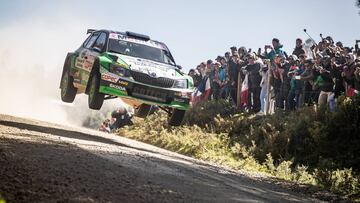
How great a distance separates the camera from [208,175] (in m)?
7.38

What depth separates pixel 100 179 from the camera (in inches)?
207

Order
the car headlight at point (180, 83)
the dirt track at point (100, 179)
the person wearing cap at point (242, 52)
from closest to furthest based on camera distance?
1. the dirt track at point (100, 179)
2. the car headlight at point (180, 83)
3. the person wearing cap at point (242, 52)

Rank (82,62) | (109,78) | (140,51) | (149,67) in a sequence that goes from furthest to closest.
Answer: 1. (82,62)
2. (140,51)
3. (149,67)
4. (109,78)

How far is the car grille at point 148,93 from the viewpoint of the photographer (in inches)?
432

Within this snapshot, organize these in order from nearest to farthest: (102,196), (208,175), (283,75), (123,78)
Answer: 1. (102,196)
2. (208,175)
3. (123,78)
4. (283,75)

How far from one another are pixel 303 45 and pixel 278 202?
373 inches

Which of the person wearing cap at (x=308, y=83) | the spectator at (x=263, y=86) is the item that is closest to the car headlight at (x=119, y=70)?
the person wearing cap at (x=308, y=83)

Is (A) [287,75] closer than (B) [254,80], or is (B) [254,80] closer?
(A) [287,75]

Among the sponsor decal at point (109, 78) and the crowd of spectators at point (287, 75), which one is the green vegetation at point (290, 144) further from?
the sponsor decal at point (109, 78)

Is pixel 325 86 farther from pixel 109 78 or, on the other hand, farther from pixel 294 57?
pixel 109 78

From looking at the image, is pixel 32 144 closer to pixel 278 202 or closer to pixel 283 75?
pixel 278 202

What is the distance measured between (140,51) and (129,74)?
1411 mm

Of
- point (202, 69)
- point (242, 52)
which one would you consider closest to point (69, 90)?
point (242, 52)

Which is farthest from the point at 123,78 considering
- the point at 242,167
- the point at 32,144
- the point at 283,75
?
the point at 283,75
